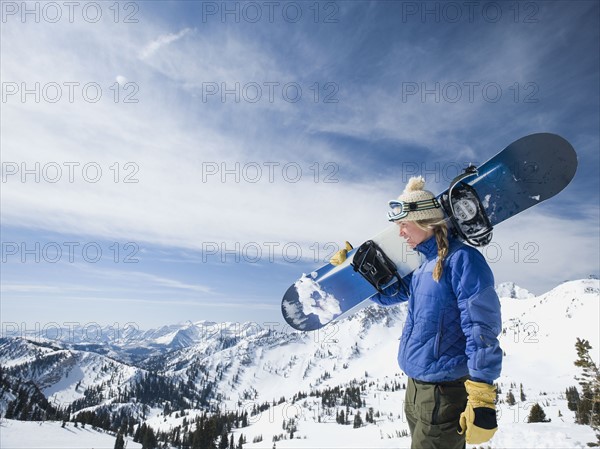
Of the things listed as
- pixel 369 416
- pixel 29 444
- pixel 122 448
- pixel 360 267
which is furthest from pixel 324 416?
pixel 360 267

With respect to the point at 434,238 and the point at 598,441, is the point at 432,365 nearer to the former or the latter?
the point at 434,238

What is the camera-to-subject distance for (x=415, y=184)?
4434 mm

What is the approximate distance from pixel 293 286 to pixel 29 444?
281 ft

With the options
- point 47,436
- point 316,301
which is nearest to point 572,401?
point 316,301

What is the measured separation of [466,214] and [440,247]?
0.57 m

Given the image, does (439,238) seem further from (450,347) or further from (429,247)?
(450,347)

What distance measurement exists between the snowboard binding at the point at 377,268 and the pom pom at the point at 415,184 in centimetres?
133

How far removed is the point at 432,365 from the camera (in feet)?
11.3

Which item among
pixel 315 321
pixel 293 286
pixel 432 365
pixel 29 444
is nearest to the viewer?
pixel 432 365

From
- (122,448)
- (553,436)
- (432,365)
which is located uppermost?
(432,365)

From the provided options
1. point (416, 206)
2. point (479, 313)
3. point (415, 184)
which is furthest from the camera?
point (415, 184)

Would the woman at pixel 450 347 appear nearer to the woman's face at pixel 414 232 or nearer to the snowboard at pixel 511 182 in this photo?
the woman's face at pixel 414 232

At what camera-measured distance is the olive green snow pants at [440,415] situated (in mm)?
3303

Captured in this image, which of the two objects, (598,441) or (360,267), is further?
Result: (598,441)
